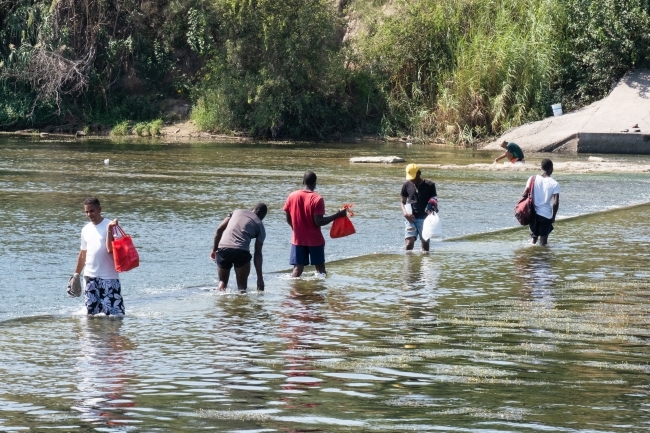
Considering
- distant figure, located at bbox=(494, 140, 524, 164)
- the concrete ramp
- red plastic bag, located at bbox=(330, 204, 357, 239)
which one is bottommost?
red plastic bag, located at bbox=(330, 204, 357, 239)

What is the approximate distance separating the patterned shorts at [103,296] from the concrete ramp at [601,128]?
27.6 meters

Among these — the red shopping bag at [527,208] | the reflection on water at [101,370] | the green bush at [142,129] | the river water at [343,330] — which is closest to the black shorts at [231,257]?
the river water at [343,330]

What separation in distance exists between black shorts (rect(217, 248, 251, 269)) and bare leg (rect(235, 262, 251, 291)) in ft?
0.23

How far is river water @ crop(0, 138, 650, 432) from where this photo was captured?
312 inches

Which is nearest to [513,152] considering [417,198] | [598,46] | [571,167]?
[571,167]

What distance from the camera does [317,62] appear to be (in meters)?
43.9

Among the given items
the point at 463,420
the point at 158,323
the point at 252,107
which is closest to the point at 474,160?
the point at 252,107

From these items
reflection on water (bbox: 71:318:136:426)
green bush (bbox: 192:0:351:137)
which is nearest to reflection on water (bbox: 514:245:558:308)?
reflection on water (bbox: 71:318:136:426)

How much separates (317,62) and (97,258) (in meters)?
33.4

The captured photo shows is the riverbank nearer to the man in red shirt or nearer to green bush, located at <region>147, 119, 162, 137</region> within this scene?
green bush, located at <region>147, 119, 162, 137</region>

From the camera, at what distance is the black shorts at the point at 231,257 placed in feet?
42.5

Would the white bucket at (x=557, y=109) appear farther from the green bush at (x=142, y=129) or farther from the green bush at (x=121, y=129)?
the green bush at (x=121, y=129)

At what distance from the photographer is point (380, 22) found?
48.2 meters

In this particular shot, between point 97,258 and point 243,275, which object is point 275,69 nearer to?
point 243,275
